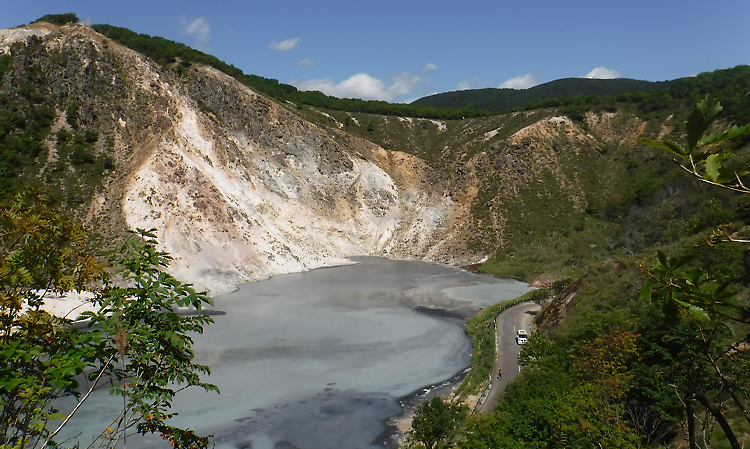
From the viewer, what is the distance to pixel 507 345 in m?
27.5

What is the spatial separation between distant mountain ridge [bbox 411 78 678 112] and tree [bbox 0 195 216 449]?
168253 millimetres

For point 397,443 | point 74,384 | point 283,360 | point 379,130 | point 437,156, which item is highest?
point 379,130

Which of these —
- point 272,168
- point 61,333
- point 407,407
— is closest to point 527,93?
point 272,168

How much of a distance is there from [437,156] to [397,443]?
6486 cm

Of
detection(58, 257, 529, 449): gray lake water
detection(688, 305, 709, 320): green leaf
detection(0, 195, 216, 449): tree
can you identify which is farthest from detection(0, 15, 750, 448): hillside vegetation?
detection(58, 257, 529, 449): gray lake water

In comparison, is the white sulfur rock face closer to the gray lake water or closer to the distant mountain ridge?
the gray lake water

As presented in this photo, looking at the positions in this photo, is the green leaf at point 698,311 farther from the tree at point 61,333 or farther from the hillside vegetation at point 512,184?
the tree at point 61,333

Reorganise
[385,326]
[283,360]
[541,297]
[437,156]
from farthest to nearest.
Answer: [437,156] < [541,297] < [385,326] < [283,360]

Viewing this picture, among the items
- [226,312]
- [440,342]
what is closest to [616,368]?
[440,342]

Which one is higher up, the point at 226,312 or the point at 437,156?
the point at 437,156

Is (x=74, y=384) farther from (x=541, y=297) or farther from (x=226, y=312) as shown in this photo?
(x=541, y=297)

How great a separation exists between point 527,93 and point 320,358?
7189 inches

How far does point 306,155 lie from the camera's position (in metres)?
69.2

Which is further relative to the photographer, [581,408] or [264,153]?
[264,153]
